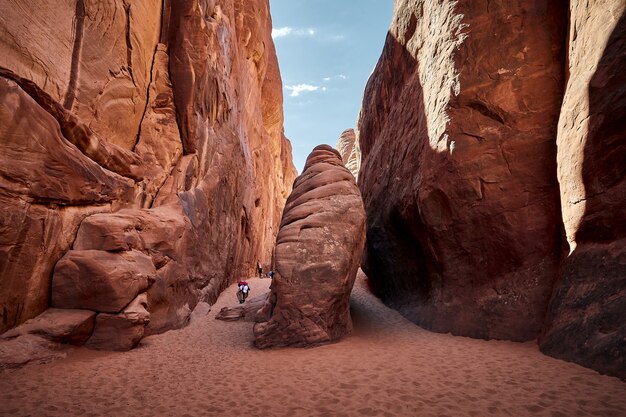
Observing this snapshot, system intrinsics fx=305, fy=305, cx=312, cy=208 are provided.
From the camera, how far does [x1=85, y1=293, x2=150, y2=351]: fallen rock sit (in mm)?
8195

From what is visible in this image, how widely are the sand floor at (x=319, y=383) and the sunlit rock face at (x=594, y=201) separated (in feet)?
2.25

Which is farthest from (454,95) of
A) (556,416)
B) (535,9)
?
(556,416)

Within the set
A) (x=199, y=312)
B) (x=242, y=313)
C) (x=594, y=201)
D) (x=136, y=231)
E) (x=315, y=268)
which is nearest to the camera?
(x=594, y=201)

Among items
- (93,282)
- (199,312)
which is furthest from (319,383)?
(199,312)

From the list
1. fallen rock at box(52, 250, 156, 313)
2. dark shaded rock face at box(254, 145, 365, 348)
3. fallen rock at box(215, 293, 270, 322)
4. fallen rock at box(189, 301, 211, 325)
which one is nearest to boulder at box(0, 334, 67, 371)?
fallen rock at box(52, 250, 156, 313)

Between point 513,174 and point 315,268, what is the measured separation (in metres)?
6.97

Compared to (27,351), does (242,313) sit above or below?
above

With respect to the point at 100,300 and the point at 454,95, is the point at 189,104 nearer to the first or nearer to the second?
the point at 100,300

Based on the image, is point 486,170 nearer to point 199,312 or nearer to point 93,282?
point 93,282

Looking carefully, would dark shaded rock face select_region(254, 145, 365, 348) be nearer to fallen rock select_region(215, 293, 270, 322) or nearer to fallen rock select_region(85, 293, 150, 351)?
fallen rock select_region(215, 293, 270, 322)

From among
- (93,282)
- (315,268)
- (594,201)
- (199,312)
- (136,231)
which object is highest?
(594,201)

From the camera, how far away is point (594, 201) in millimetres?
7113

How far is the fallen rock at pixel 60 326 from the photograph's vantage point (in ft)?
23.5

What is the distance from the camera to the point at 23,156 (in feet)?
24.0
